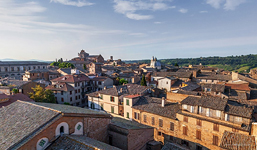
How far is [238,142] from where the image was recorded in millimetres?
16703

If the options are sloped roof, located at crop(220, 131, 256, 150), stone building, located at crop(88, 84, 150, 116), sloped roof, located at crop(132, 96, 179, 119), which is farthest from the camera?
stone building, located at crop(88, 84, 150, 116)

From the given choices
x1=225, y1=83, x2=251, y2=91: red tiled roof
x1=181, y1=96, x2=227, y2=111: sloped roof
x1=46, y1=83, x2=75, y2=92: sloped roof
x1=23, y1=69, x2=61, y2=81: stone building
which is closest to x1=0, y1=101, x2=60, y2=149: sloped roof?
x1=181, y1=96, x2=227, y2=111: sloped roof

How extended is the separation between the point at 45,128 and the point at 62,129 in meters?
1.81

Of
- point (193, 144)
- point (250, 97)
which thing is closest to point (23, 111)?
point (193, 144)

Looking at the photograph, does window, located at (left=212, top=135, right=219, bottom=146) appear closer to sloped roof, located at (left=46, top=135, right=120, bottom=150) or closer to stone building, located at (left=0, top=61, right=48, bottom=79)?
sloped roof, located at (left=46, top=135, right=120, bottom=150)

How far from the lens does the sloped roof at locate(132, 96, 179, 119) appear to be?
27.6 m

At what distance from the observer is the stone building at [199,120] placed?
2153cm

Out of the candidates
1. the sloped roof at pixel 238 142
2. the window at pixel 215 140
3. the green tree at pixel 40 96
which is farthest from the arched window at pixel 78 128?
the green tree at pixel 40 96

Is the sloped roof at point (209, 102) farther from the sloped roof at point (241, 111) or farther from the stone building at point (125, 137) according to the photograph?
the stone building at point (125, 137)

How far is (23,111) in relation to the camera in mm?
15492

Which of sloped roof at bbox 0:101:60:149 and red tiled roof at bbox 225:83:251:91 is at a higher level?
sloped roof at bbox 0:101:60:149

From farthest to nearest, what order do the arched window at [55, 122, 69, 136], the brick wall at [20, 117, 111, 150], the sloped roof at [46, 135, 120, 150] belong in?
1. the arched window at [55, 122, 69, 136]
2. the sloped roof at [46, 135, 120, 150]
3. the brick wall at [20, 117, 111, 150]

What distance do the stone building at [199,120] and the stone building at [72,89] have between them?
88.9 ft

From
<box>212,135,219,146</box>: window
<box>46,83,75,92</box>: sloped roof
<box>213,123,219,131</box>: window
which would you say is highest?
<box>46,83,75,92</box>: sloped roof
